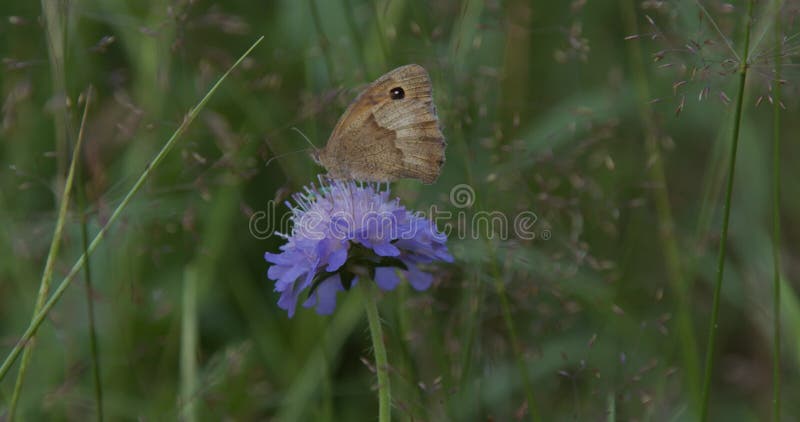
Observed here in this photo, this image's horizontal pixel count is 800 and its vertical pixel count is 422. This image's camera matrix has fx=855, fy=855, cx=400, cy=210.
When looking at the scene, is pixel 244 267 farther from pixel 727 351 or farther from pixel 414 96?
pixel 727 351

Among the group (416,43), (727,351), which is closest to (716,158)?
(727,351)

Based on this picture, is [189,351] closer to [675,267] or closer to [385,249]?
[385,249]

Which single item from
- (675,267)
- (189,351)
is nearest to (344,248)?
(189,351)

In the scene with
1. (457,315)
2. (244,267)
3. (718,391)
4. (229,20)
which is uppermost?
(229,20)

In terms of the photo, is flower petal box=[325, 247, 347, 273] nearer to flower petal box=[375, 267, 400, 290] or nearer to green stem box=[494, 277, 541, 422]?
flower petal box=[375, 267, 400, 290]

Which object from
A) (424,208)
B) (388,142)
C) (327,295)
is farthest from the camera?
(424,208)

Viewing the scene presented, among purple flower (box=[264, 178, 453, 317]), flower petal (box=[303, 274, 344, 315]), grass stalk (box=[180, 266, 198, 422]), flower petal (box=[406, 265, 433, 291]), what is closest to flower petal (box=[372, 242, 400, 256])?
purple flower (box=[264, 178, 453, 317])
